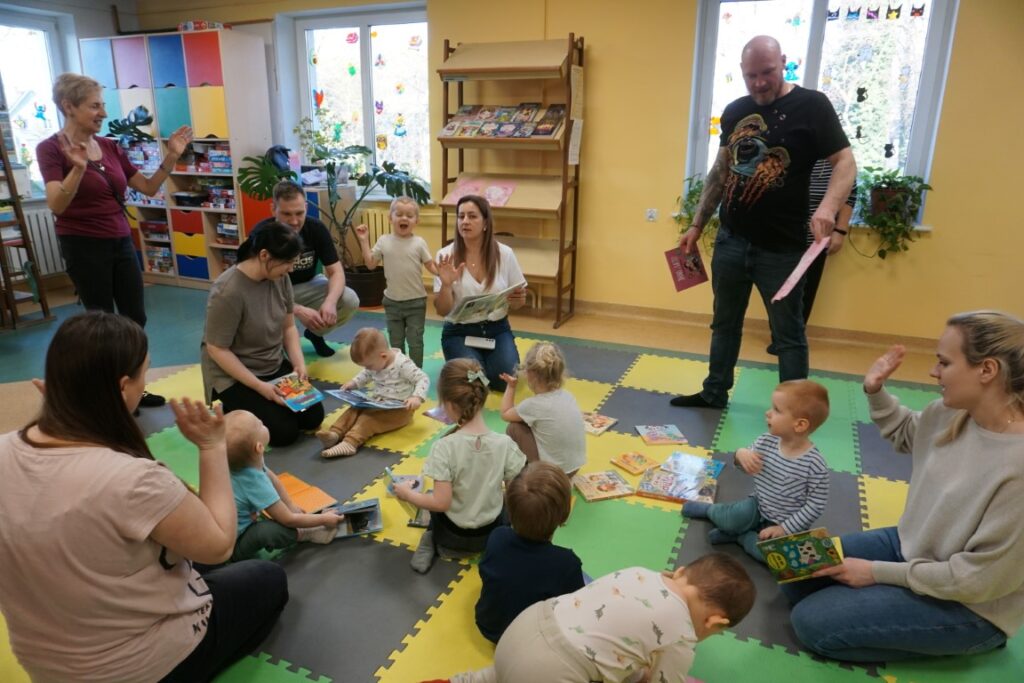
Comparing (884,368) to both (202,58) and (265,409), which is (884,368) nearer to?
(265,409)

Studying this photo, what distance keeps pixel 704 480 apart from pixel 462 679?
160 centimetres

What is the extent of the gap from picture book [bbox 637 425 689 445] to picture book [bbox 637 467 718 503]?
13.6 inches

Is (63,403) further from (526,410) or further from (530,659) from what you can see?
(526,410)

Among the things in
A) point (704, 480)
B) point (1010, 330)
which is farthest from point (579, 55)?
point (1010, 330)

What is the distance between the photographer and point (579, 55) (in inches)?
210

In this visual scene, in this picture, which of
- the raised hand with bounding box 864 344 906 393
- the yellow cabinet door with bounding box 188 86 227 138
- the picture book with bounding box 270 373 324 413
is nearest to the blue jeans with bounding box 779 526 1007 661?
the raised hand with bounding box 864 344 906 393

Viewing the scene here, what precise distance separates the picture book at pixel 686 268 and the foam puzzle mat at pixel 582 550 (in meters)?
0.72

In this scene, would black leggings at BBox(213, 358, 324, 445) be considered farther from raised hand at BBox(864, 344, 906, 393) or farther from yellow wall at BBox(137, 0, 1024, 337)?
yellow wall at BBox(137, 0, 1024, 337)

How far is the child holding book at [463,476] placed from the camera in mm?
2289

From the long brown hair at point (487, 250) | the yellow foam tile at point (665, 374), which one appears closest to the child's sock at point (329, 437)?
the long brown hair at point (487, 250)

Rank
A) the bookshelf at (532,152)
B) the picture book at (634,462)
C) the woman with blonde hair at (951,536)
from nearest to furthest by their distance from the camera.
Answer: the woman with blonde hair at (951,536)
the picture book at (634,462)
the bookshelf at (532,152)

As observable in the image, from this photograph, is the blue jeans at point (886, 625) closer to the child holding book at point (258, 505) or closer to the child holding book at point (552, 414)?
the child holding book at point (552, 414)

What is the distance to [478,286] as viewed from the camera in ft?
12.6

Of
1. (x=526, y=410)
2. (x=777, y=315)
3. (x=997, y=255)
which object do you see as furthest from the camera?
(x=997, y=255)
